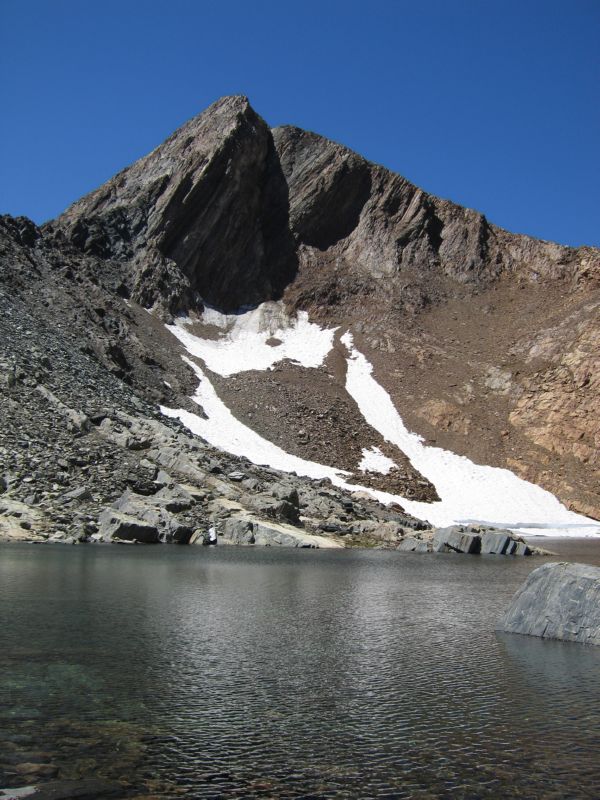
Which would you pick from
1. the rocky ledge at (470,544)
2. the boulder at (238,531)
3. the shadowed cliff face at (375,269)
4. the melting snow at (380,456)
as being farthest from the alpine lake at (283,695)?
the shadowed cliff face at (375,269)

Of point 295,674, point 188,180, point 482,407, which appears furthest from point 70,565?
point 188,180

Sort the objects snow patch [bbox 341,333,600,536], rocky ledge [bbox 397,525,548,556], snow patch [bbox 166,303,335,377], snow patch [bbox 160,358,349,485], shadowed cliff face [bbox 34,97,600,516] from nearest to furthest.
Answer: rocky ledge [bbox 397,525,548,556]
snow patch [bbox 341,333,600,536]
snow patch [bbox 160,358,349,485]
shadowed cliff face [bbox 34,97,600,516]
snow patch [bbox 166,303,335,377]

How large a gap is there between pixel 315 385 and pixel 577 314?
29.6m

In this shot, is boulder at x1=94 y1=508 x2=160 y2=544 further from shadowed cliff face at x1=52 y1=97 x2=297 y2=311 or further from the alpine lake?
shadowed cliff face at x1=52 y1=97 x2=297 y2=311

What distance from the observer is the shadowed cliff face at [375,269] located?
68750 millimetres

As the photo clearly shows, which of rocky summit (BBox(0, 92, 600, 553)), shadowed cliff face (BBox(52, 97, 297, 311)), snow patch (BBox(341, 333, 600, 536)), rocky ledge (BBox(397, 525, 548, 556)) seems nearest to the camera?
rocky summit (BBox(0, 92, 600, 553))

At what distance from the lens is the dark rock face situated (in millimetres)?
14188

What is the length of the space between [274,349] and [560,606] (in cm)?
6922

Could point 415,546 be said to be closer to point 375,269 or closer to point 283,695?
point 283,695

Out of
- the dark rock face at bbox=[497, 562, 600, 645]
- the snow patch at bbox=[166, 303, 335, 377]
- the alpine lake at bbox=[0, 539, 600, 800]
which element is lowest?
the alpine lake at bbox=[0, 539, 600, 800]

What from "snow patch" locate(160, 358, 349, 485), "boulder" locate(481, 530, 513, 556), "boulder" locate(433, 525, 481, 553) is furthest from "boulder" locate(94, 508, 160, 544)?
"snow patch" locate(160, 358, 349, 485)

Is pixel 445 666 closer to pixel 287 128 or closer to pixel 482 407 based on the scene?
pixel 482 407

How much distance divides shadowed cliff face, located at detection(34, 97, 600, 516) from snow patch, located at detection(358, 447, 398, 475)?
7578 mm

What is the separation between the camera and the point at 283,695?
399 inches
